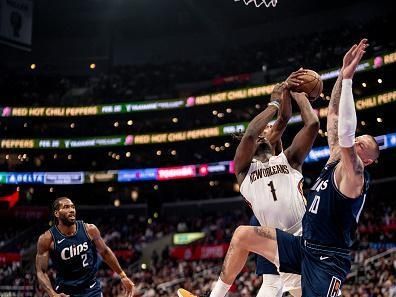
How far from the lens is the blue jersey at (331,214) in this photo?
16.0 ft

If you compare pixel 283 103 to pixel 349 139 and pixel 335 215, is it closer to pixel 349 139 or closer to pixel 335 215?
pixel 335 215

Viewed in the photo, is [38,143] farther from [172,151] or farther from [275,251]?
[275,251]

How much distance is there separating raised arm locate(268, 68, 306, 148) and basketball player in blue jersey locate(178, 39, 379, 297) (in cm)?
106

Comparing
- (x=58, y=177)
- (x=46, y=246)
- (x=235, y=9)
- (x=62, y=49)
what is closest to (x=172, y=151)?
(x=58, y=177)

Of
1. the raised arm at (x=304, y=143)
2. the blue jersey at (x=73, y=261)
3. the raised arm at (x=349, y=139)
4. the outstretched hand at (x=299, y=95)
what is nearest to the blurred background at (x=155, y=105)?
the blue jersey at (x=73, y=261)

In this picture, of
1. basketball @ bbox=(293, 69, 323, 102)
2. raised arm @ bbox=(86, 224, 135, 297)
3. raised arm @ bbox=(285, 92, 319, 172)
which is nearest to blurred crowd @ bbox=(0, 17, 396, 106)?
raised arm @ bbox=(86, 224, 135, 297)

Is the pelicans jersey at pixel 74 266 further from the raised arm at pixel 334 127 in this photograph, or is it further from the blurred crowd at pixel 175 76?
the blurred crowd at pixel 175 76

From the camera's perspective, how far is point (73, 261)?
7.43 m

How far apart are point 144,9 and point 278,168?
38.3m

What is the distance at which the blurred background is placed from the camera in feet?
99.7

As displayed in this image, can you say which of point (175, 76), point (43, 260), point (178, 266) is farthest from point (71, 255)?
point (175, 76)

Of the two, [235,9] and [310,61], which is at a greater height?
[235,9]

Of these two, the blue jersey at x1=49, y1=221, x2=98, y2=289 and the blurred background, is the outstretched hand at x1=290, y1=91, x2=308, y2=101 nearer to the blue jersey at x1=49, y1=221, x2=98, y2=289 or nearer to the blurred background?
the blue jersey at x1=49, y1=221, x2=98, y2=289

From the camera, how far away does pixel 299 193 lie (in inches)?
233
